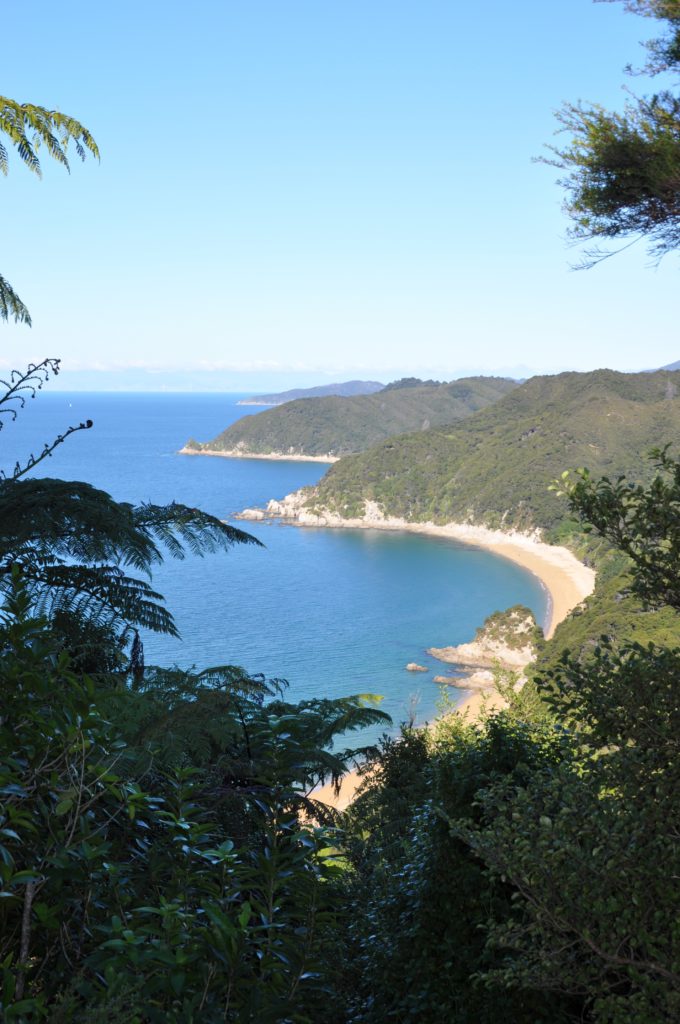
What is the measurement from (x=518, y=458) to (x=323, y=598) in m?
32.2

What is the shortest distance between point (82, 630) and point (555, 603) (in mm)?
43942

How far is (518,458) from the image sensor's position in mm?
72812

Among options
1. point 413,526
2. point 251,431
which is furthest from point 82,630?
point 251,431

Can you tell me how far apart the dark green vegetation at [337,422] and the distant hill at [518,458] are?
100ft

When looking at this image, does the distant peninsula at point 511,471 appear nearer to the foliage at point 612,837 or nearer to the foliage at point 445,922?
the foliage at point 445,922

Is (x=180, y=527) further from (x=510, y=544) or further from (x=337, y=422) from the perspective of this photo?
(x=337, y=422)

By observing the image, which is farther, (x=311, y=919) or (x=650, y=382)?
(x=650, y=382)

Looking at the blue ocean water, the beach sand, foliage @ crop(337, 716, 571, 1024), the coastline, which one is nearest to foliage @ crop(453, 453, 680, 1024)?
foliage @ crop(337, 716, 571, 1024)

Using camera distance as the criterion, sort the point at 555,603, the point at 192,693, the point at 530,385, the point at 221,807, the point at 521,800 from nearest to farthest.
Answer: the point at 521,800 < the point at 221,807 < the point at 192,693 < the point at 555,603 < the point at 530,385

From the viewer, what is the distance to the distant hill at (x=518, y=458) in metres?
66.9

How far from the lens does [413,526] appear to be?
7050cm

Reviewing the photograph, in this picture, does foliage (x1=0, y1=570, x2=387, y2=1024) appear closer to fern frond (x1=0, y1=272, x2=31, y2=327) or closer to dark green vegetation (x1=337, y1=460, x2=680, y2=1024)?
dark green vegetation (x1=337, y1=460, x2=680, y2=1024)

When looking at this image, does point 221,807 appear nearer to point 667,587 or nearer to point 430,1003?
point 430,1003

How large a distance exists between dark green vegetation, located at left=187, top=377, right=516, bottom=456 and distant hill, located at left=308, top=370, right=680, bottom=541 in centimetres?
3050
